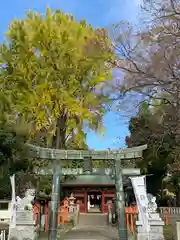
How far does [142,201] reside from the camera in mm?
11031

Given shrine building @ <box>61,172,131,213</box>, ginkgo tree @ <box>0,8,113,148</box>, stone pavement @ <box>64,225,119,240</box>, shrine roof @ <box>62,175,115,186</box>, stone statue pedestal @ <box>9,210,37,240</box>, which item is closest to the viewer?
stone statue pedestal @ <box>9,210,37,240</box>

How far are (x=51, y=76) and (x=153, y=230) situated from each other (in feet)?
40.8

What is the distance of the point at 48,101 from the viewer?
20125 millimetres

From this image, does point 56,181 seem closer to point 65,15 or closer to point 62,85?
point 62,85

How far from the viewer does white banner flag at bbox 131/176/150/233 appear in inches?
422

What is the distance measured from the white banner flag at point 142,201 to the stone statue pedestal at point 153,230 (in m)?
0.16

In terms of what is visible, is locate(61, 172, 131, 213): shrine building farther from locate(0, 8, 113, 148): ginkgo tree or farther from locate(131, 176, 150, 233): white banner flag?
locate(131, 176, 150, 233): white banner flag

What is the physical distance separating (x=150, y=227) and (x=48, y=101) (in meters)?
11.8

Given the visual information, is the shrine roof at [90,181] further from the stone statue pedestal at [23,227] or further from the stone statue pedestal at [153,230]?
the stone statue pedestal at [153,230]

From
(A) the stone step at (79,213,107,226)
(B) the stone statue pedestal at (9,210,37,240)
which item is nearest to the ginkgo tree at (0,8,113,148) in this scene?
(A) the stone step at (79,213,107,226)

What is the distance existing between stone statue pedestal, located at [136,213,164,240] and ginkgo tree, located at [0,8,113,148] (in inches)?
379

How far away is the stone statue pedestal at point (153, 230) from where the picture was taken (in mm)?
10609

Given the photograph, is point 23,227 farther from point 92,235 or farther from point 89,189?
point 89,189

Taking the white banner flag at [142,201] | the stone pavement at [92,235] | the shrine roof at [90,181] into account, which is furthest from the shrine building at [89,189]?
the white banner flag at [142,201]
